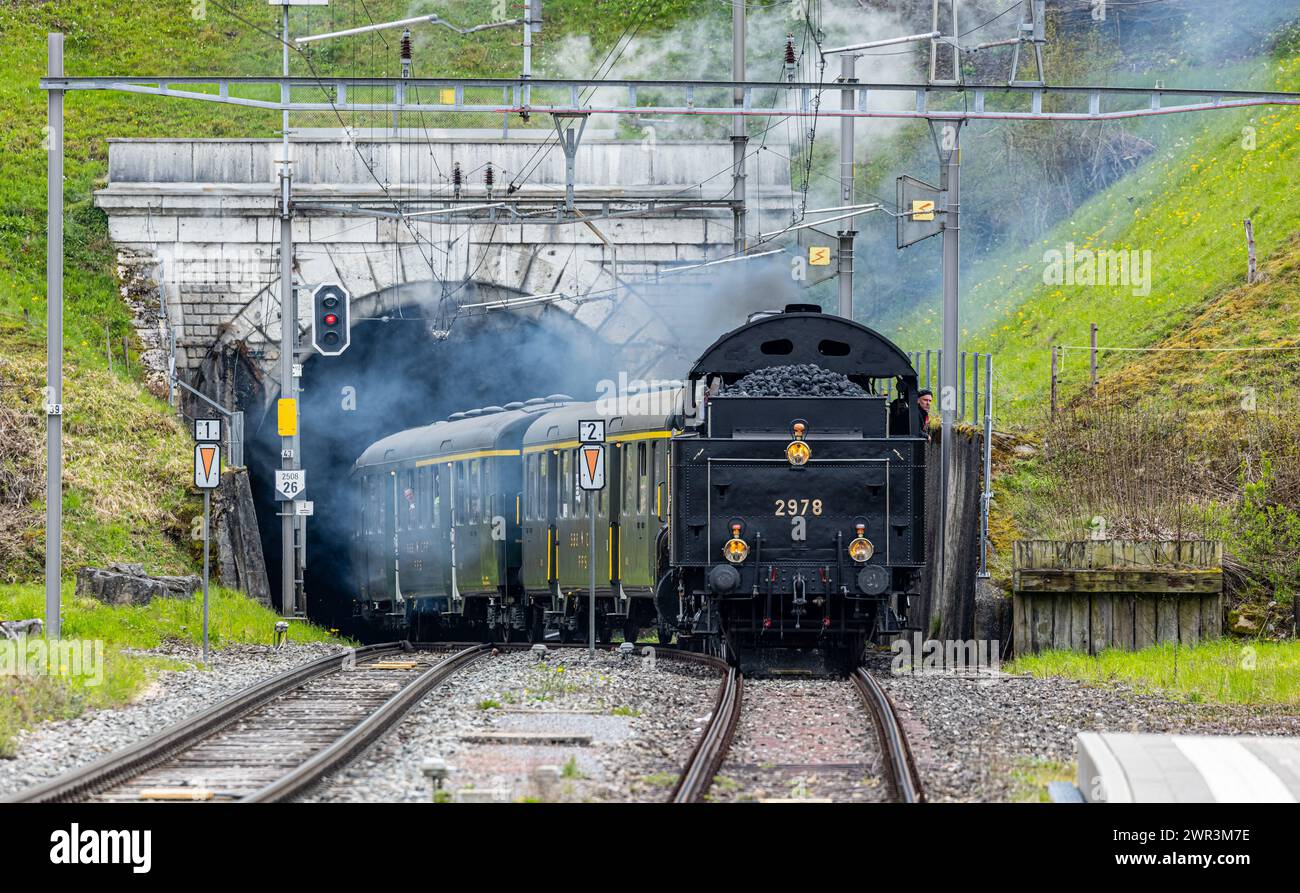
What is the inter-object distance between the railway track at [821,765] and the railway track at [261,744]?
7.95 feet

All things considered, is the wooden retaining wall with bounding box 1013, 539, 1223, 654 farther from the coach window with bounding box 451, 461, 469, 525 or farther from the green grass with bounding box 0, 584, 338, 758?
the coach window with bounding box 451, 461, 469, 525

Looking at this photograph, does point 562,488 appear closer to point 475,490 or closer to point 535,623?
point 475,490

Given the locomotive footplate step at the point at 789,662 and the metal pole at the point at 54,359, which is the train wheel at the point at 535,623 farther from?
the metal pole at the point at 54,359

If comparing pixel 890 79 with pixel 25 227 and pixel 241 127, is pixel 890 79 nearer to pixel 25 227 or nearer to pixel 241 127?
pixel 241 127

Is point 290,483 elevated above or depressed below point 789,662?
above

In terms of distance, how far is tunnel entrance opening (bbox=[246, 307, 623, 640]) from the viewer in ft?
132

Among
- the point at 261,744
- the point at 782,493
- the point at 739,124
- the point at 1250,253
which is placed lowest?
the point at 261,744

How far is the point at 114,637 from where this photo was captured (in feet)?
78.1

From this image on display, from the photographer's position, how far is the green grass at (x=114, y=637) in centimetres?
1597

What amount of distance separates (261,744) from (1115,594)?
424 inches

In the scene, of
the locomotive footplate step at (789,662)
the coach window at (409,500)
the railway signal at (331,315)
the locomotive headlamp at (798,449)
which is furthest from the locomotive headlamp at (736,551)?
the coach window at (409,500)

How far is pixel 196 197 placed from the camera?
1517 inches

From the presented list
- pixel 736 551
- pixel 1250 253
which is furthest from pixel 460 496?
pixel 1250 253

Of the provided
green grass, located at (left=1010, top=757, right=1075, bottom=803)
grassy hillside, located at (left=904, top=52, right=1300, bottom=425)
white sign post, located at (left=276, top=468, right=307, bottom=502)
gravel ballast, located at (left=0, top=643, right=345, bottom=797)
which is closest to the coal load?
gravel ballast, located at (left=0, top=643, right=345, bottom=797)
